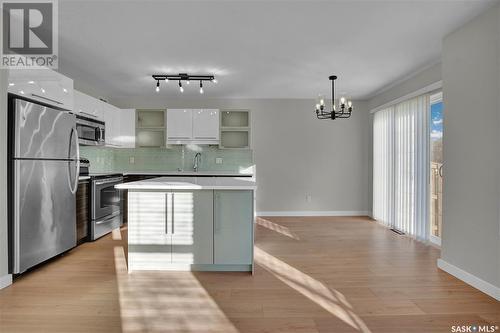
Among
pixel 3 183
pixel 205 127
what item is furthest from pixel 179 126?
pixel 3 183

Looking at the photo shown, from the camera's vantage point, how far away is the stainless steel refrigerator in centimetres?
249

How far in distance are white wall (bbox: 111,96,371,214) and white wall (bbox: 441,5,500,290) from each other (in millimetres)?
2907

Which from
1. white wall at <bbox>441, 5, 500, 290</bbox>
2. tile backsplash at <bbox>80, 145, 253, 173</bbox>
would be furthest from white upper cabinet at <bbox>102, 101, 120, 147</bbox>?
white wall at <bbox>441, 5, 500, 290</bbox>

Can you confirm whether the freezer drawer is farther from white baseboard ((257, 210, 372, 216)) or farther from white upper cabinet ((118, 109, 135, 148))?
white baseboard ((257, 210, 372, 216))

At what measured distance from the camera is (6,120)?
7.99ft

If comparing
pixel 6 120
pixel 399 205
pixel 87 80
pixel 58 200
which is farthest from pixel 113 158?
pixel 399 205

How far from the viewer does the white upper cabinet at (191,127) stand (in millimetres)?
5316

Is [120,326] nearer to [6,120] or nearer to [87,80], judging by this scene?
[6,120]

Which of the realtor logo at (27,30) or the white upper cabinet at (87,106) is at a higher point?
the realtor logo at (27,30)

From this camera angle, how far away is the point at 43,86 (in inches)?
111

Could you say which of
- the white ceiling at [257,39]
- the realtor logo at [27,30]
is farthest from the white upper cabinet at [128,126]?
the realtor logo at [27,30]

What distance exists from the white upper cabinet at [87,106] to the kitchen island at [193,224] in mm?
1926

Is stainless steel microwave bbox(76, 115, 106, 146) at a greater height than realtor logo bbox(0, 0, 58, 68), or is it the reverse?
realtor logo bbox(0, 0, 58, 68)

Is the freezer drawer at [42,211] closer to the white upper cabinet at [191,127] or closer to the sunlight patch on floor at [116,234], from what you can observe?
the sunlight patch on floor at [116,234]
